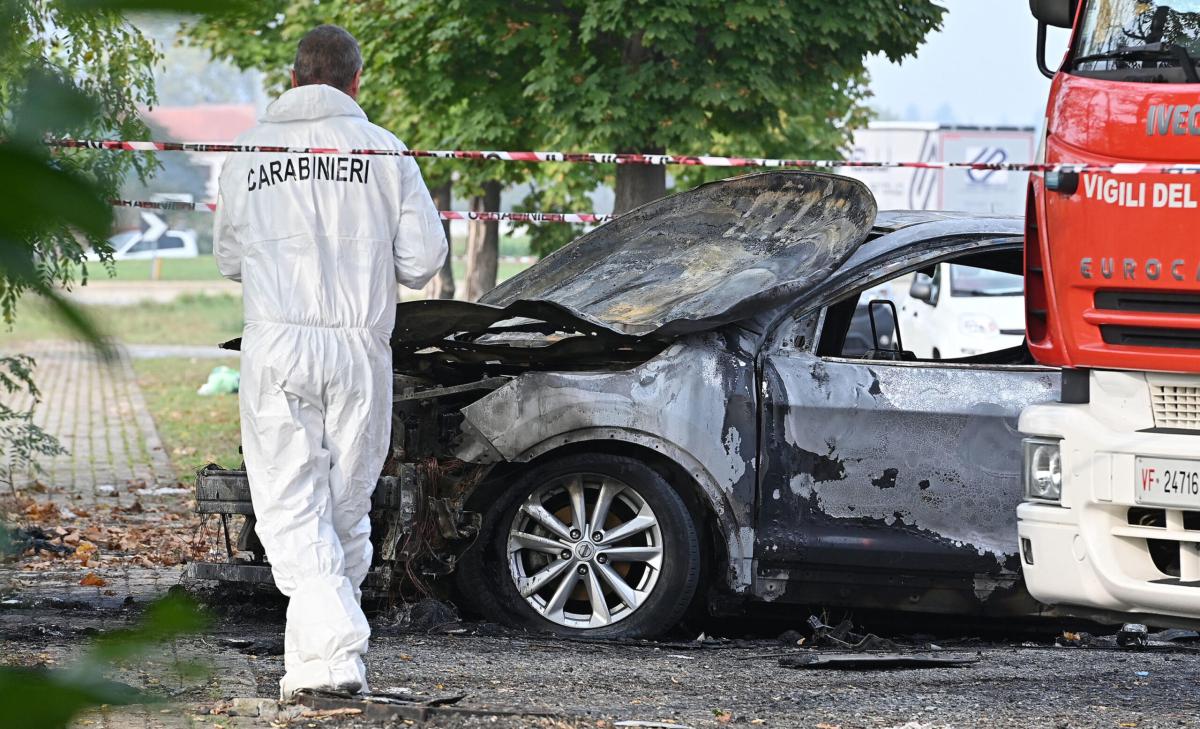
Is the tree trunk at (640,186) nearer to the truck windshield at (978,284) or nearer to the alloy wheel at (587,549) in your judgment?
the truck windshield at (978,284)

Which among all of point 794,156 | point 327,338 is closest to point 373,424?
point 327,338

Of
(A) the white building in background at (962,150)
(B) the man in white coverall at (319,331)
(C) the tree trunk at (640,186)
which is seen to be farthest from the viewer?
(A) the white building in background at (962,150)

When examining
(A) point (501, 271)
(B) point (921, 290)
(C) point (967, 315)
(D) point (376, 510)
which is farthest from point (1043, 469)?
(A) point (501, 271)

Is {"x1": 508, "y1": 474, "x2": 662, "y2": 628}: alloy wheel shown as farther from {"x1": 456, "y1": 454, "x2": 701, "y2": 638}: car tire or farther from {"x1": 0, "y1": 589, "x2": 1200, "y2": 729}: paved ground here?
{"x1": 0, "y1": 589, "x2": 1200, "y2": 729}: paved ground

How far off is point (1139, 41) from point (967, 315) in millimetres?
11871

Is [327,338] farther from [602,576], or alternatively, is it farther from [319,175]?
[602,576]

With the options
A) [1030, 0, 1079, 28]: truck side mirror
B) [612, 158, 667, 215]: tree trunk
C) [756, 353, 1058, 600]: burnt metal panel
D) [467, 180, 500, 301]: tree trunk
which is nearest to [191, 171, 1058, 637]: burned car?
[756, 353, 1058, 600]: burnt metal panel

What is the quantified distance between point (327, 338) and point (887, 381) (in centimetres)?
230

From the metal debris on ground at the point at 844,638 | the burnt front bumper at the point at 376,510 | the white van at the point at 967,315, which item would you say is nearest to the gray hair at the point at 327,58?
the burnt front bumper at the point at 376,510

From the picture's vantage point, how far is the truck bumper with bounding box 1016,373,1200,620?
14.7ft

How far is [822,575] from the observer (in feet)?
19.4

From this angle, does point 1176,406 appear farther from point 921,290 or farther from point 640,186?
point 921,290

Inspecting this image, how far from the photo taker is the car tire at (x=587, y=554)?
593cm

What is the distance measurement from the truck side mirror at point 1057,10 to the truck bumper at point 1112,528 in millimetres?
1415
